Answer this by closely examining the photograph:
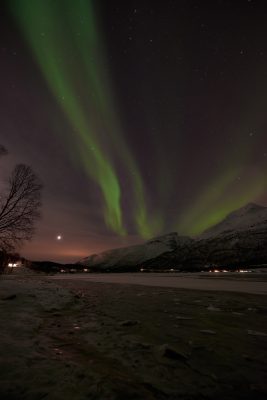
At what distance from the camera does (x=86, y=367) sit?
13.3 ft

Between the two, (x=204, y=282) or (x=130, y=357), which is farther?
(x=204, y=282)

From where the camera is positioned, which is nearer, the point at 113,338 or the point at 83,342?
the point at 83,342

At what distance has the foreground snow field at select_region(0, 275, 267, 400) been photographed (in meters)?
3.39

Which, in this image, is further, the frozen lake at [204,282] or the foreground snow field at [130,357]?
the frozen lake at [204,282]

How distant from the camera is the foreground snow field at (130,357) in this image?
133 inches

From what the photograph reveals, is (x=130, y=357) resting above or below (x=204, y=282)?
below

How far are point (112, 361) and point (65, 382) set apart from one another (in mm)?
1276

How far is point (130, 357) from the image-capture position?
479 cm

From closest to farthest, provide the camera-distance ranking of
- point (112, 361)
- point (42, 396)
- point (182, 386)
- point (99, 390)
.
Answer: point (42, 396), point (99, 390), point (182, 386), point (112, 361)

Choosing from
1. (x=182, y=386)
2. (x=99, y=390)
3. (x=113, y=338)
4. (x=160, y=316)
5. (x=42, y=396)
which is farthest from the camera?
(x=160, y=316)

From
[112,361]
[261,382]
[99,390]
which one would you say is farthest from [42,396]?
[261,382]

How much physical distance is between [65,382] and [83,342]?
7.29ft

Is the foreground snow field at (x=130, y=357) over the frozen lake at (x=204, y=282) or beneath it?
beneath

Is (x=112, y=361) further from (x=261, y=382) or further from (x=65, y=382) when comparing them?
(x=261, y=382)
